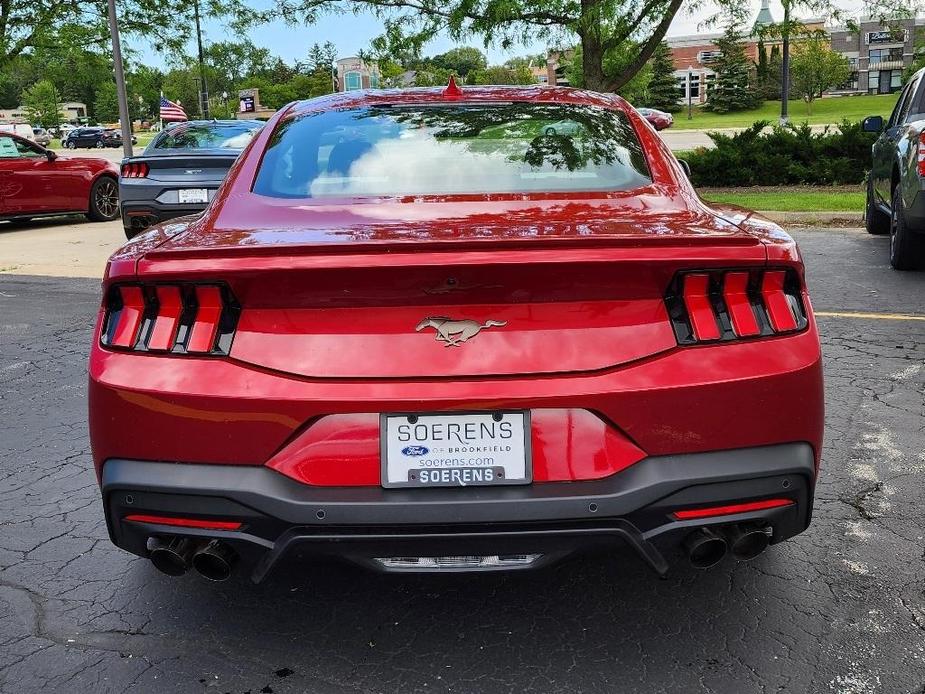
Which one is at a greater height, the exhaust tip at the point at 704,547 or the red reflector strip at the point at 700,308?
the red reflector strip at the point at 700,308

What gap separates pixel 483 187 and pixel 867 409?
270 centimetres

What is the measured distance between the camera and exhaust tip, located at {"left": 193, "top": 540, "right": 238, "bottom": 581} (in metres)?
2.46

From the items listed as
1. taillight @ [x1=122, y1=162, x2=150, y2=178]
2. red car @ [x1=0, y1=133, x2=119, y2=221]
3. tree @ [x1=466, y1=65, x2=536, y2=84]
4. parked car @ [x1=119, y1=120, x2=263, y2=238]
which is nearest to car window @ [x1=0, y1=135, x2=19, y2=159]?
red car @ [x1=0, y1=133, x2=119, y2=221]

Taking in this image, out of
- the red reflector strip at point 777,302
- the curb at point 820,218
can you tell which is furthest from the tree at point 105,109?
the red reflector strip at point 777,302

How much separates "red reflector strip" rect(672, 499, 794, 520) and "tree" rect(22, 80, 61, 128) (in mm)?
117165

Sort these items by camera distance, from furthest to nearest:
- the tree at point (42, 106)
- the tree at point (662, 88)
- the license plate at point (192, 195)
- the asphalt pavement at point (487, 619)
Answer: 1. the tree at point (42, 106)
2. the tree at point (662, 88)
3. the license plate at point (192, 195)
4. the asphalt pavement at point (487, 619)

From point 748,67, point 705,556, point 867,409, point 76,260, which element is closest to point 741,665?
point 705,556

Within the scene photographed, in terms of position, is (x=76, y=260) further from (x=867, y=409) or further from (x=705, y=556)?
(x=705, y=556)

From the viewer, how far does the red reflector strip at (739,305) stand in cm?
241

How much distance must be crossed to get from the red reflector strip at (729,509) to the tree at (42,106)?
11717cm

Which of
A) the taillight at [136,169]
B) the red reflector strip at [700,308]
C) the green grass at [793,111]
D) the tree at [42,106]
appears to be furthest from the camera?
the tree at [42,106]

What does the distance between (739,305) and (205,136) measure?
11.5 meters

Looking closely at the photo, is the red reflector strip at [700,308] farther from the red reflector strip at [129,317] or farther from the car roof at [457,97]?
the car roof at [457,97]

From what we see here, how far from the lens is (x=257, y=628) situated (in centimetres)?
280
